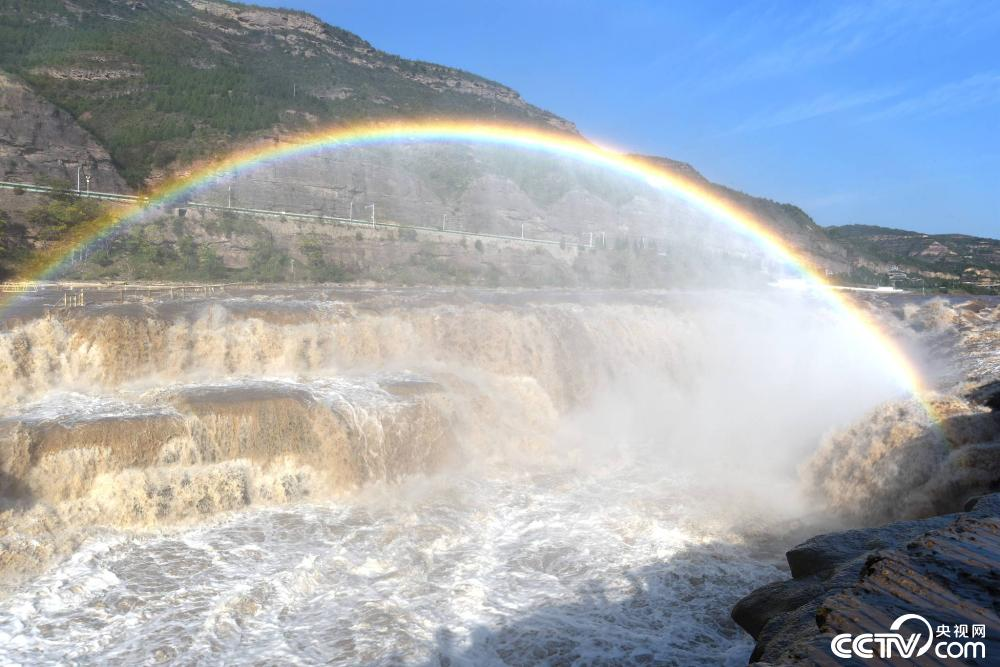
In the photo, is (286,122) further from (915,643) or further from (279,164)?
(915,643)

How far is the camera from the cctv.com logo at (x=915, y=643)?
4371 millimetres

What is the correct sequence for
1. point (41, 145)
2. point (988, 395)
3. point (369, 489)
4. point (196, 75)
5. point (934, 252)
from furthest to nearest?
point (934, 252) → point (196, 75) → point (41, 145) → point (988, 395) → point (369, 489)

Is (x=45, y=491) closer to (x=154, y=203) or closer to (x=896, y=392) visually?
(x=896, y=392)

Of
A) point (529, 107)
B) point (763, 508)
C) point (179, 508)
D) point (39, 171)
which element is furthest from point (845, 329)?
point (529, 107)

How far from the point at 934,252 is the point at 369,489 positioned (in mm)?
129564

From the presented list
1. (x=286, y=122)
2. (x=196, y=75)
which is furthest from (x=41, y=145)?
(x=196, y=75)

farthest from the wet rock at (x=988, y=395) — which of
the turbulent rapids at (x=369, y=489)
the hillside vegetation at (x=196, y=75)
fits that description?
the hillside vegetation at (x=196, y=75)

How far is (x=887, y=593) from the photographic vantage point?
5.25 metres

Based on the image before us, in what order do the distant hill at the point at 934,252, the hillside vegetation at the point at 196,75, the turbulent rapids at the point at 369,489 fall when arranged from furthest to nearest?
the distant hill at the point at 934,252, the hillside vegetation at the point at 196,75, the turbulent rapids at the point at 369,489

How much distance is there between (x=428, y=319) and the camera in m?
18.8

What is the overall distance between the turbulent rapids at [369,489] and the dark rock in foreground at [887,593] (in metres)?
1.37

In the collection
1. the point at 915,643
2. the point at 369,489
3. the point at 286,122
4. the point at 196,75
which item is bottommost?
the point at 369,489

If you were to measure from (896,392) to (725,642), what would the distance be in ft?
37.4

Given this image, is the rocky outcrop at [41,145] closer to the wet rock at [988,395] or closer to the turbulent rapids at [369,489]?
the turbulent rapids at [369,489]
